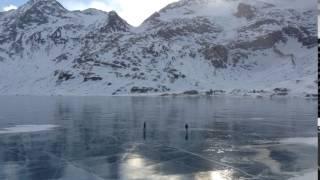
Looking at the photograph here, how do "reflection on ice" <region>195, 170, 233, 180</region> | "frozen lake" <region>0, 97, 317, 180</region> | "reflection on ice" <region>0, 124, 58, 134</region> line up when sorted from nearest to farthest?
1. "reflection on ice" <region>195, 170, 233, 180</region>
2. "frozen lake" <region>0, 97, 317, 180</region>
3. "reflection on ice" <region>0, 124, 58, 134</region>

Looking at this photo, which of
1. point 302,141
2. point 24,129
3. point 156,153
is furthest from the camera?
point 24,129

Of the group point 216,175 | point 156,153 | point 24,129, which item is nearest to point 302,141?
point 156,153

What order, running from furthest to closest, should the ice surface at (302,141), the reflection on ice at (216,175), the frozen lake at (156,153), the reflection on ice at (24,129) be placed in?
the reflection on ice at (24,129) → the ice surface at (302,141) → the frozen lake at (156,153) → the reflection on ice at (216,175)

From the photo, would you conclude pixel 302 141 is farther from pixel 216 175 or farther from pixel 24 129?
pixel 24 129

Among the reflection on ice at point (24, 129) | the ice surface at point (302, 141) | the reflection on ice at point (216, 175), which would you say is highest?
the reflection on ice at point (24, 129)

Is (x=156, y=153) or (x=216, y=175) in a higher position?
(x=156, y=153)

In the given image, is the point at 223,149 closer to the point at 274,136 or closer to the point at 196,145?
the point at 196,145

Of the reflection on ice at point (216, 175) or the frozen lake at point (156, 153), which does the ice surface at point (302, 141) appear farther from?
the reflection on ice at point (216, 175)

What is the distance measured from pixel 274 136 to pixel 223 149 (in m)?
12.6

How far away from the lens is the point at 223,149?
40750 mm

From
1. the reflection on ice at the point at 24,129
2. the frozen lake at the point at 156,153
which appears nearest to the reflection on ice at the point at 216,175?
the frozen lake at the point at 156,153

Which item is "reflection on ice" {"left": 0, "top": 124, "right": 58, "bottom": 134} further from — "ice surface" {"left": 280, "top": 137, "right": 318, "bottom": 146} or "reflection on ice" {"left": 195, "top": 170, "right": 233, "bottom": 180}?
"reflection on ice" {"left": 195, "top": 170, "right": 233, "bottom": 180}

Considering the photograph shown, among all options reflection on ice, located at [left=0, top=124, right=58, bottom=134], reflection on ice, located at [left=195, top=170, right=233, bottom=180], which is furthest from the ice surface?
reflection on ice, located at [left=0, top=124, right=58, bottom=134]

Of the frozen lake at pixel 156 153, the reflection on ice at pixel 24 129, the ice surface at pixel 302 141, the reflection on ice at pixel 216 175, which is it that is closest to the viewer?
the reflection on ice at pixel 216 175
